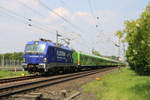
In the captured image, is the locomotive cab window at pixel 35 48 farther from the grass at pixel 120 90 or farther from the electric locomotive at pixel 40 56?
the grass at pixel 120 90

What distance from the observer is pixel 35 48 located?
81.3ft

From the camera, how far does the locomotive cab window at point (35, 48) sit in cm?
2458

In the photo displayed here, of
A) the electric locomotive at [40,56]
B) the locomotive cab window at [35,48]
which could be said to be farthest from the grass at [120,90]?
the locomotive cab window at [35,48]

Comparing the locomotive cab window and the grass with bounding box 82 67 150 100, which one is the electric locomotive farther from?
the grass with bounding box 82 67 150 100

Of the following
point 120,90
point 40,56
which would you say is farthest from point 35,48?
point 120,90

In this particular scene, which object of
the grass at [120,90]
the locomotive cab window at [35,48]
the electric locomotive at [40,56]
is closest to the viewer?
the grass at [120,90]

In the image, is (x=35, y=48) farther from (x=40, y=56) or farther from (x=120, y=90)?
(x=120, y=90)

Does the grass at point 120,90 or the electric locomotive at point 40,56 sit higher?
the electric locomotive at point 40,56

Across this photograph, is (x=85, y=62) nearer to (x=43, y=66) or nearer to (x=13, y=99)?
(x=43, y=66)

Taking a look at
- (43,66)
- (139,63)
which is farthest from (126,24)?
(43,66)

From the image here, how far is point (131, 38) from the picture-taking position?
84.5 feet

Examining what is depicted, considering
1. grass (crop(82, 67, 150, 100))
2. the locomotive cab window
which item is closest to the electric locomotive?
the locomotive cab window

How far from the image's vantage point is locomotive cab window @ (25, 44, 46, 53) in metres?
24.6

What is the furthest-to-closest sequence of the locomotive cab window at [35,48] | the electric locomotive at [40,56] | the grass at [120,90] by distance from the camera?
1. the locomotive cab window at [35,48]
2. the electric locomotive at [40,56]
3. the grass at [120,90]
